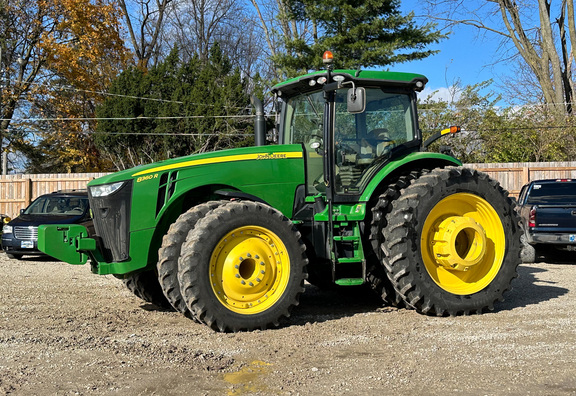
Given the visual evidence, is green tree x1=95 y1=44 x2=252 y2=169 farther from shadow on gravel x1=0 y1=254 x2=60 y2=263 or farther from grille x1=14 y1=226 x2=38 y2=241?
grille x1=14 y1=226 x2=38 y2=241

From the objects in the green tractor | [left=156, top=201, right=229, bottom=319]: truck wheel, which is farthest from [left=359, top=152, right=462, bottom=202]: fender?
[left=156, top=201, right=229, bottom=319]: truck wheel

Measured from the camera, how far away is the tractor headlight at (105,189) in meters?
5.88

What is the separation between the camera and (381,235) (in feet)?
21.0

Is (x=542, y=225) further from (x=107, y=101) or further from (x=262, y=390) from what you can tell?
(x=107, y=101)

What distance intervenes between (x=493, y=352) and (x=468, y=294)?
1.66 metres

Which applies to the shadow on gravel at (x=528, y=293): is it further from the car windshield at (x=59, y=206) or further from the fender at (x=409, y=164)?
the car windshield at (x=59, y=206)

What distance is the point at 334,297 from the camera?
7.86 meters

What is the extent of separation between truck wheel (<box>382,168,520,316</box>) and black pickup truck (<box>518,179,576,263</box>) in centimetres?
572

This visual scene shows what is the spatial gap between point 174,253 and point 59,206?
10.2m

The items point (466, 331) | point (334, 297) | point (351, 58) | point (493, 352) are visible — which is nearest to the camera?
point (493, 352)

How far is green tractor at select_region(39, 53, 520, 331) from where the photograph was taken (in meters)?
5.63

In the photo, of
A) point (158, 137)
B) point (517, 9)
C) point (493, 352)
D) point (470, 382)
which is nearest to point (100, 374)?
point (470, 382)

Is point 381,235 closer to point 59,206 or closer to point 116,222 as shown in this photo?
point 116,222

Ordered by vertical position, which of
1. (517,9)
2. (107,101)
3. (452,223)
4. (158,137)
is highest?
(517,9)
